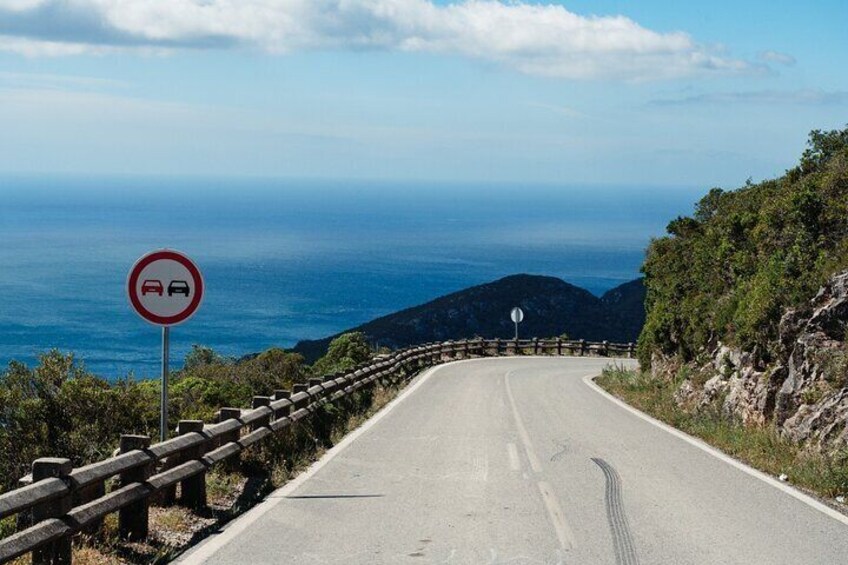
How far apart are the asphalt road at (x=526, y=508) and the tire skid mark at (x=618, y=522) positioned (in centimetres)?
2

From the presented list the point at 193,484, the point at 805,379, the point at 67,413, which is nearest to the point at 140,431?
the point at 67,413

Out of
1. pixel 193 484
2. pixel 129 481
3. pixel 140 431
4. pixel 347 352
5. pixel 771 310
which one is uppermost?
pixel 771 310

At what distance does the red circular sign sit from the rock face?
26.7 ft

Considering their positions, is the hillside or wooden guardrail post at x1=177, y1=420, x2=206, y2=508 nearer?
wooden guardrail post at x1=177, y1=420, x2=206, y2=508

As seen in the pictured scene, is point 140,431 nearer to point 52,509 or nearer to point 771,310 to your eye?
point 52,509

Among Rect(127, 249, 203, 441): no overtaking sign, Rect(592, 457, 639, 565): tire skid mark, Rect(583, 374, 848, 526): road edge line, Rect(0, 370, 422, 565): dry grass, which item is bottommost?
Rect(583, 374, 848, 526): road edge line

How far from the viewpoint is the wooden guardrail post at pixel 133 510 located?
305 inches

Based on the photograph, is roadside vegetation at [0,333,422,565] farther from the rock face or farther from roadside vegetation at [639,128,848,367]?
roadside vegetation at [639,128,848,367]

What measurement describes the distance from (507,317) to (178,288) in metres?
78.4

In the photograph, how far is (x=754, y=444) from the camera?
13992 mm

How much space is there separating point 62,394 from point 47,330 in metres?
113

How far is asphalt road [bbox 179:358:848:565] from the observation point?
7.89 m

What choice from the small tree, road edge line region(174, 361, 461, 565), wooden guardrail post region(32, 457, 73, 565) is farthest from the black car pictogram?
the small tree

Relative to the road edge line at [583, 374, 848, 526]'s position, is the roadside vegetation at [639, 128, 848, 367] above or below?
above
